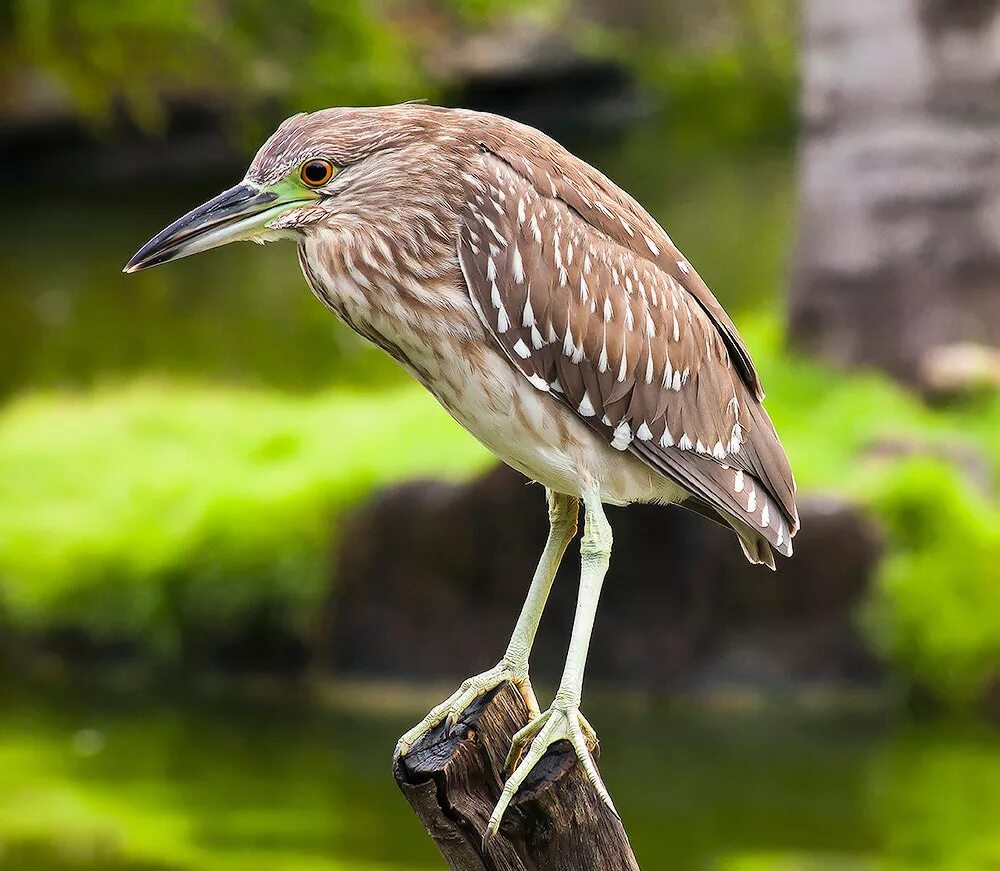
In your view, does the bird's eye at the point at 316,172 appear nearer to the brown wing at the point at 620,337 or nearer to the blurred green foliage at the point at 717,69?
the brown wing at the point at 620,337

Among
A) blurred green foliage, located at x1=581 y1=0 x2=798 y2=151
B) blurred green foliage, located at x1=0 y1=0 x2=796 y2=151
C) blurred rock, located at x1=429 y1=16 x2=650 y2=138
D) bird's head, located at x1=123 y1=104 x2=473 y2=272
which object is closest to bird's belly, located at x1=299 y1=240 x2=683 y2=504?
bird's head, located at x1=123 y1=104 x2=473 y2=272

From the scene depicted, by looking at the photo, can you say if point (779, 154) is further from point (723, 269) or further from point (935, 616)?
point (935, 616)

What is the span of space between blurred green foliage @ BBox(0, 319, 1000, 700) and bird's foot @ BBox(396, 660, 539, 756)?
11.7 feet

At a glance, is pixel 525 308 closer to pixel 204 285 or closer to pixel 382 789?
pixel 382 789

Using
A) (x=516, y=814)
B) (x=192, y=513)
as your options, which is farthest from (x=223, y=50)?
(x=516, y=814)

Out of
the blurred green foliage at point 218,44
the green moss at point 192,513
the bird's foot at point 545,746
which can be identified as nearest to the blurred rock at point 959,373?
the green moss at point 192,513

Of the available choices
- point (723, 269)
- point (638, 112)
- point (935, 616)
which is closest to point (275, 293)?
point (723, 269)

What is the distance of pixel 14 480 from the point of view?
815 centimetres

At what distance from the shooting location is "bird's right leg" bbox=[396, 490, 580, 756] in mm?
3033

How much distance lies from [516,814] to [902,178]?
517 centimetres

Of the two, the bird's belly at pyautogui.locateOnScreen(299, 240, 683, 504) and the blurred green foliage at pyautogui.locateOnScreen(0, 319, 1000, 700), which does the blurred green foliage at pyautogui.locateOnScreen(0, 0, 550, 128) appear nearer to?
the blurred green foliage at pyautogui.locateOnScreen(0, 319, 1000, 700)

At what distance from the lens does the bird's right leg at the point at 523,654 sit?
3033 mm

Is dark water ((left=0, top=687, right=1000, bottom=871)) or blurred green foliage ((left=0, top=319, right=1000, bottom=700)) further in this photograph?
blurred green foliage ((left=0, top=319, right=1000, bottom=700))

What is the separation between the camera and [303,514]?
6.96 metres
